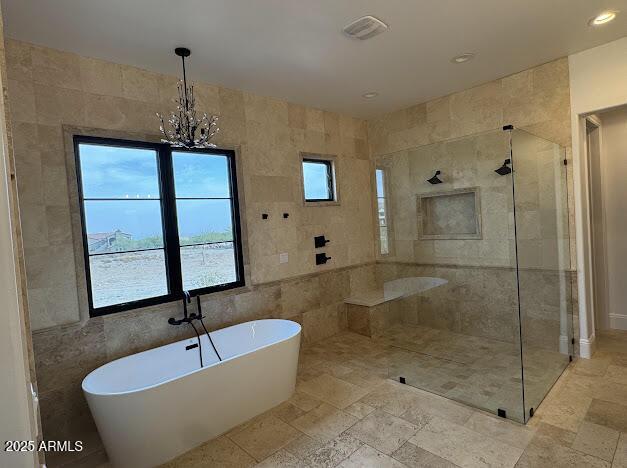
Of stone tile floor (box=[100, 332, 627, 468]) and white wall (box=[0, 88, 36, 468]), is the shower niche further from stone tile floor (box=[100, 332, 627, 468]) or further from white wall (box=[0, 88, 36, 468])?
white wall (box=[0, 88, 36, 468])

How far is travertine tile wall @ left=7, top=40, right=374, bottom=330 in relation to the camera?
8.05ft

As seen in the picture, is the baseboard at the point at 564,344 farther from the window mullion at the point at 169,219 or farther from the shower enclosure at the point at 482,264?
the window mullion at the point at 169,219

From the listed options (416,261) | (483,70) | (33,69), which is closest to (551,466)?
(416,261)

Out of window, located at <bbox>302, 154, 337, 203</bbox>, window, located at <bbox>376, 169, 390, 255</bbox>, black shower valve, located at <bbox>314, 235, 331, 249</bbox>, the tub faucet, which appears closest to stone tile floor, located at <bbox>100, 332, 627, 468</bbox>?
the tub faucet

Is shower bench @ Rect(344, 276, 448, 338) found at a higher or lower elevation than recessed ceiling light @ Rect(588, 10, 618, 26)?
lower

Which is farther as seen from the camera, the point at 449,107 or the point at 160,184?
the point at 449,107

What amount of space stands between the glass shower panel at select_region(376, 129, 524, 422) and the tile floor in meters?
0.48

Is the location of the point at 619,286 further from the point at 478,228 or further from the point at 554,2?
the point at 554,2

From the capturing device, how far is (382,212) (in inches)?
153

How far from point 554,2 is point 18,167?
3906mm

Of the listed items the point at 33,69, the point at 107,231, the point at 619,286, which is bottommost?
the point at 619,286

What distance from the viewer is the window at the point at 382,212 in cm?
378

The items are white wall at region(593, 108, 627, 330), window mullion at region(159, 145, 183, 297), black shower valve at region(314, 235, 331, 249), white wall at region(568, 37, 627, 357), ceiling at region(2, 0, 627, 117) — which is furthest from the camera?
black shower valve at region(314, 235, 331, 249)

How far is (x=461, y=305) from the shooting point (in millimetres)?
3561
